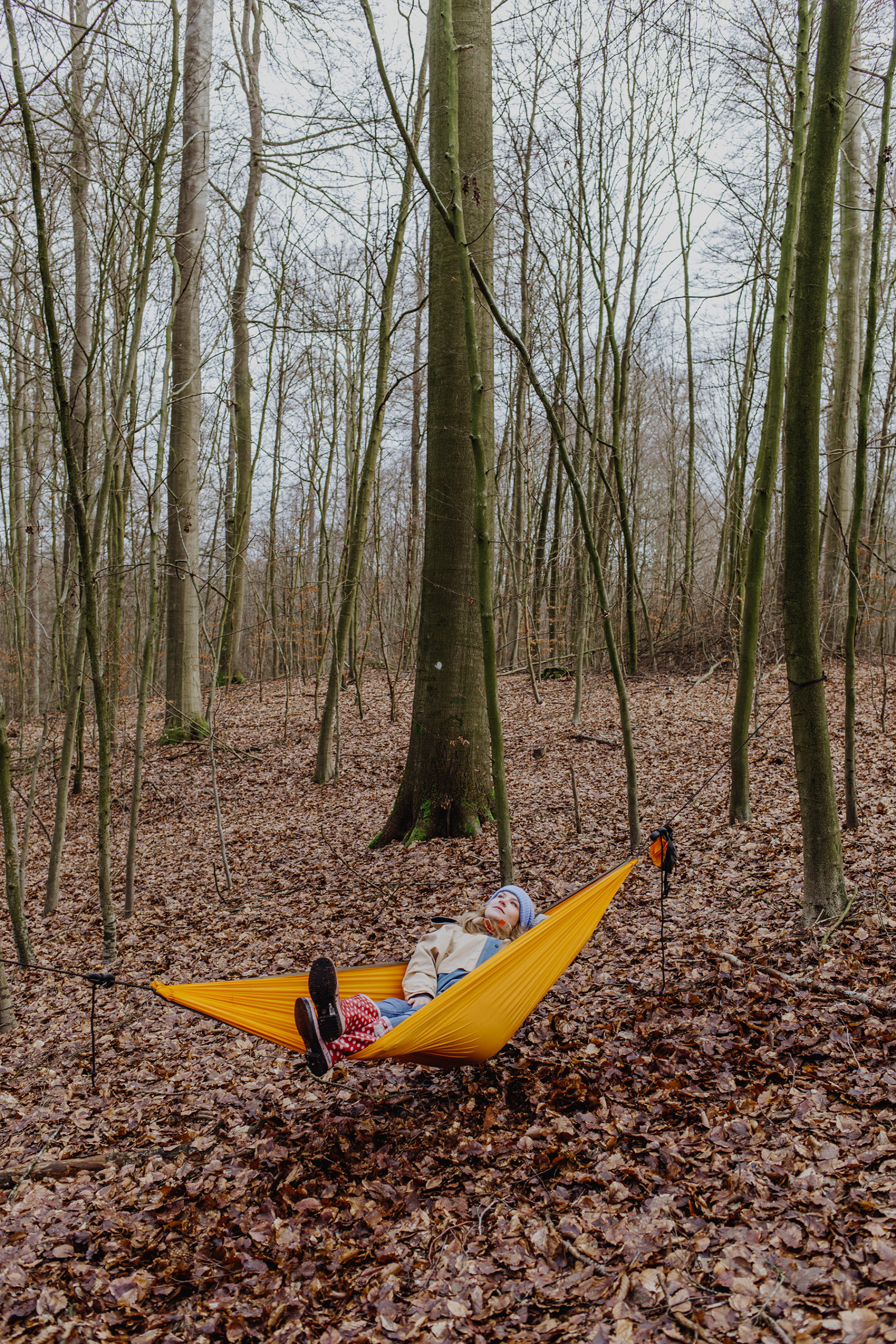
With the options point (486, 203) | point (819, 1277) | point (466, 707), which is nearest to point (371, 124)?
point (486, 203)

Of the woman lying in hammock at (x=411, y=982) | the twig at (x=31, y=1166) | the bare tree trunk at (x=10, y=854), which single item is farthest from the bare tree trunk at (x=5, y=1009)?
the woman lying in hammock at (x=411, y=982)

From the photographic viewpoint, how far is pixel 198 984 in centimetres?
244

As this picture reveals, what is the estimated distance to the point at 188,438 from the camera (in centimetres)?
754

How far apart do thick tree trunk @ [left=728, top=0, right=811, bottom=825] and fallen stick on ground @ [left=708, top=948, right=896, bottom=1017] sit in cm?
130

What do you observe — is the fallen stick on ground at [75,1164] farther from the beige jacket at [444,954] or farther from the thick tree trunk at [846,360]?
the thick tree trunk at [846,360]

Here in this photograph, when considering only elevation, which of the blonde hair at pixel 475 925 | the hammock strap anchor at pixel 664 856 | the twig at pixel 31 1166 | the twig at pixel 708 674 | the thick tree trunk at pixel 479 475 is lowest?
the twig at pixel 31 1166

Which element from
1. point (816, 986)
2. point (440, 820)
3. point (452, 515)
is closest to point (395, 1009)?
point (816, 986)

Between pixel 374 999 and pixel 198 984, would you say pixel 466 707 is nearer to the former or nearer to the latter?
pixel 374 999

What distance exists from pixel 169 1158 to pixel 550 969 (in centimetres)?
127

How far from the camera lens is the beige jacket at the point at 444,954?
2.68 meters

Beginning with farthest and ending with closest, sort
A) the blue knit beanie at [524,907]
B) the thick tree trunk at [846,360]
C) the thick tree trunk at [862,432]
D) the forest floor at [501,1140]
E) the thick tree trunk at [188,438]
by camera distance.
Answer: the thick tree trunk at [846,360]
the thick tree trunk at [188,438]
the thick tree trunk at [862,432]
the blue knit beanie at [524,907]
the forest floor at [501,1140]

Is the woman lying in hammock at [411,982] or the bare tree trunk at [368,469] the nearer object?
the woman lying in hammock at [411,982]

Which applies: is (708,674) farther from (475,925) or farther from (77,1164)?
(77,1164)

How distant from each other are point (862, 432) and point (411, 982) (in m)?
3.06
